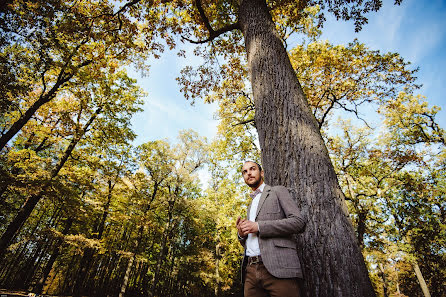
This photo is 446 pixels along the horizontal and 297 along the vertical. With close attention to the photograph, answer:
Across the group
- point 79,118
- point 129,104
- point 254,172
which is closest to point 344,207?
point 254,172

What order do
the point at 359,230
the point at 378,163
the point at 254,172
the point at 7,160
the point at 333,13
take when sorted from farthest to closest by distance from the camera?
1. the point at 378,163
2. the point at 359,230
3. the point at 7,160
4. the point at 333,13
5. the point at 254,172

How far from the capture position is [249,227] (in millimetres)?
1676

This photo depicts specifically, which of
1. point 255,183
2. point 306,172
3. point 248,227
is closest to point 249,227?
point 248,227

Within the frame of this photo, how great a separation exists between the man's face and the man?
0.24 m

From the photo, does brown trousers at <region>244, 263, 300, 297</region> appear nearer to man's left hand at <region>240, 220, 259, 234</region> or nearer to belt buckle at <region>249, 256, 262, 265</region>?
belt buckle at <region>249, 256, 262, 265</region>

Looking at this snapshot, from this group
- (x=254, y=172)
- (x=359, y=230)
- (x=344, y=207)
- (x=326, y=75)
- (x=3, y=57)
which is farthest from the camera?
(x=359, y=230)

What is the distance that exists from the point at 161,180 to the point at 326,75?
1590 centimetres

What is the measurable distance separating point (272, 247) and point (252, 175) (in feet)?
2.62

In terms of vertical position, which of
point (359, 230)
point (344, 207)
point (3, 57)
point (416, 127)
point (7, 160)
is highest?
point (416, 127)

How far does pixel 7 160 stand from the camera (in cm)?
1062

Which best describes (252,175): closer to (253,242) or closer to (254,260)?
(253,242)

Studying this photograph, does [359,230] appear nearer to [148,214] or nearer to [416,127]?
[416,127]

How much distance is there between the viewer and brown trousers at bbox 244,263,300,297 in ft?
4.73

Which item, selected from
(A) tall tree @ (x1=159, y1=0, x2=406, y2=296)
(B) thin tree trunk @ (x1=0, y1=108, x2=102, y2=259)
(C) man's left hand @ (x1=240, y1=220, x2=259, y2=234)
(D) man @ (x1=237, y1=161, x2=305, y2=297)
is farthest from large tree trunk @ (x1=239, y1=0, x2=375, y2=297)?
(B) thin tree trunk @ (x1=0, y1=108, x2=102, y2=259)
